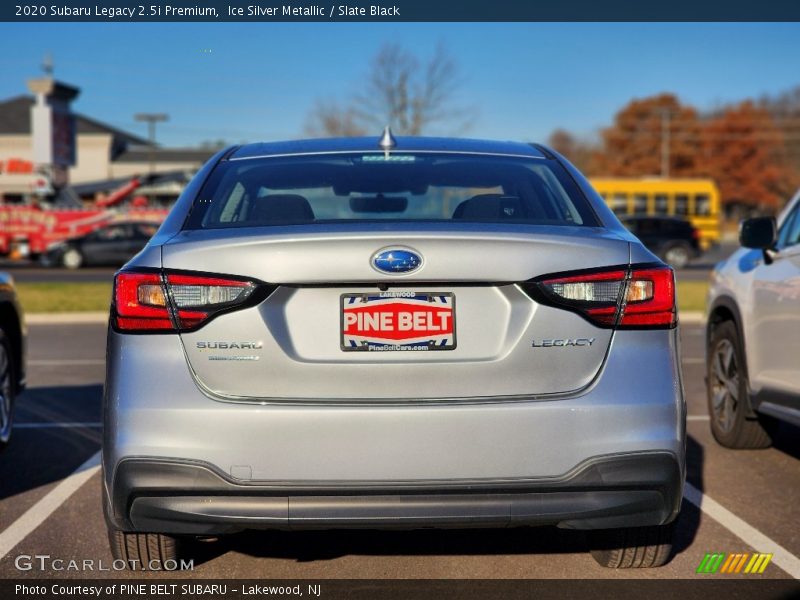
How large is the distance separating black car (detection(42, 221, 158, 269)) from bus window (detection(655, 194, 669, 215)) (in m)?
18.7

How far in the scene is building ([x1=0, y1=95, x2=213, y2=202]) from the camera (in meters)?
74.1

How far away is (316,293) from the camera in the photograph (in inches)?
130

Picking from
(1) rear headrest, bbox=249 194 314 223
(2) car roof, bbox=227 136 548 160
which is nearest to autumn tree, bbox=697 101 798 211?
(2) car roof, bbox=227 136 548 160

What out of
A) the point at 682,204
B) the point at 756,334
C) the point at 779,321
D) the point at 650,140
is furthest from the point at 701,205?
the point at 650,140

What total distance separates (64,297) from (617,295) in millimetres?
16828

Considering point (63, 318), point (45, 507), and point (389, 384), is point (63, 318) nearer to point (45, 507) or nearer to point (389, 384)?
point (45, 507)

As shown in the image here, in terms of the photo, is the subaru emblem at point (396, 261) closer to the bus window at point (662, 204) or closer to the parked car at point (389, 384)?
the parked car at point (389, 384)

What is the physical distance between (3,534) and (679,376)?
2986 mm

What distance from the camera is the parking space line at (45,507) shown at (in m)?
4.58

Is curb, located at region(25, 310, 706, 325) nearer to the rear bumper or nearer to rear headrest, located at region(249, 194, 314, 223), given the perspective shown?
rear headrest, located at region(249, 194, 314, 223)

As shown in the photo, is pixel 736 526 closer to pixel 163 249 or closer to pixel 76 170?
pixel 163 249

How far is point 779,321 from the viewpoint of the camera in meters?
5.68

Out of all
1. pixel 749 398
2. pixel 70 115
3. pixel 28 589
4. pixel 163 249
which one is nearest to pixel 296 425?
pixel 163 249

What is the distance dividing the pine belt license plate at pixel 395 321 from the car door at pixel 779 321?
280 centimetres
